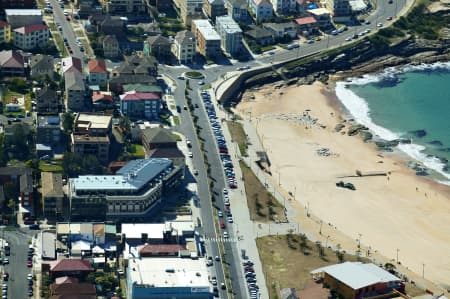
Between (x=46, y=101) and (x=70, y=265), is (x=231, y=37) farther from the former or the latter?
(x=70, y=265)

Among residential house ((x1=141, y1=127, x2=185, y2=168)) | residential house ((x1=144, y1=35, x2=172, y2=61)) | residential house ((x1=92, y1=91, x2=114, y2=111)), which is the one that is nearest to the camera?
residential house ((x1=141, y1=127, x2=185, y2=168))

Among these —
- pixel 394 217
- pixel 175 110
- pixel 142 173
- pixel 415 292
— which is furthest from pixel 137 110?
pixel 415 292

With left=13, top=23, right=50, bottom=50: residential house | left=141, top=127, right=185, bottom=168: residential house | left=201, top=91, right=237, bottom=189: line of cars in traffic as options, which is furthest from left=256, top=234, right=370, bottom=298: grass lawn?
left=13, top=23, right=50, bottom=50: residential house

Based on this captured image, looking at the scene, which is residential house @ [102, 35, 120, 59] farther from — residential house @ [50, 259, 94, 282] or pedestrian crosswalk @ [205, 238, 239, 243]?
residential house @ [50, 259, 94, 282]

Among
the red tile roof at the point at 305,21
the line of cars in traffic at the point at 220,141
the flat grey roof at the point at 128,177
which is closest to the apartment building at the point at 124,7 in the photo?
the red tile roof at the point at 305,21

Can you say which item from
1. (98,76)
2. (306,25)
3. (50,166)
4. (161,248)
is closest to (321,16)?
(306,25)

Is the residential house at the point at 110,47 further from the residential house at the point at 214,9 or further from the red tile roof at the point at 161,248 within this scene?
the red tile roof at the point at 161,248
